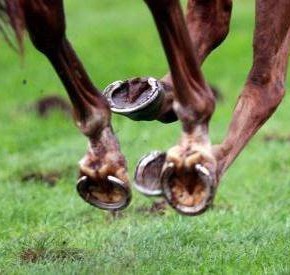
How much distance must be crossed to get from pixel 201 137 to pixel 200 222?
7.17 ft

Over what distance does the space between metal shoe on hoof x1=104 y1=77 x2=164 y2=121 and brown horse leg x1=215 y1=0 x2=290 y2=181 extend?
39cm

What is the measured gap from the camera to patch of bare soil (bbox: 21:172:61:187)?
31.9ft

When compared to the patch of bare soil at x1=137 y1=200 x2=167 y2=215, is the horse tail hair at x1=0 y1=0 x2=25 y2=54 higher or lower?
higher

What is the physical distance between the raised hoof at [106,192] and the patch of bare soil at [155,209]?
8.06 feet

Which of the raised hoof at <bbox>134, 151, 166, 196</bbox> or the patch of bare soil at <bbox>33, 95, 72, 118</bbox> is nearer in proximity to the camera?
the raised hoof at <bbox>134, 151, 166, 196</bbox>

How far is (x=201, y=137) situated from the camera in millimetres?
5297

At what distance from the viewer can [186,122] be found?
5.30 m

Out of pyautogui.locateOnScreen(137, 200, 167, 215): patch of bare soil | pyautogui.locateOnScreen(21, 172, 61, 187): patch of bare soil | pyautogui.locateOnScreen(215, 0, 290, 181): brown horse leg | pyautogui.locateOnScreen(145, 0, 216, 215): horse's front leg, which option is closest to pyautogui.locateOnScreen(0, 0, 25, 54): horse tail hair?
pyautogui.locateOnScreen(145, 0, 216, 215): horse's front leg

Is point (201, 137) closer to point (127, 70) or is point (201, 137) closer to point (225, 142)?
point (225, 142)

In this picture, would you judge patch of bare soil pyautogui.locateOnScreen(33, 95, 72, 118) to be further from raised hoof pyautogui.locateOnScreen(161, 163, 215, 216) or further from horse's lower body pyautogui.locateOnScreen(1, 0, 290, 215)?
raised hoof pyautogui.locateOnScreen(161, 163, 215, 216)

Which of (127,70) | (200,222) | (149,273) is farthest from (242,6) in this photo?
(149,273)

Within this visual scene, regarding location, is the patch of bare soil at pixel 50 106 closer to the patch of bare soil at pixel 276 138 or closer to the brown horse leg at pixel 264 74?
the patch of bare soil at pixel 276 138

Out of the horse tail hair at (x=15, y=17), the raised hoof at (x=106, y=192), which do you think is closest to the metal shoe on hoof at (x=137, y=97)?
the raised hoof at (x=106, y=192)

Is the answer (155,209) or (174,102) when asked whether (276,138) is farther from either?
(174,102)
